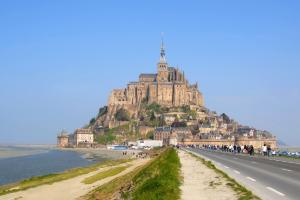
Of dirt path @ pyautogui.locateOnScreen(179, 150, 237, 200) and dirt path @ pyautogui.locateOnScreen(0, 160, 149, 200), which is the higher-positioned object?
dirt path @ pyautogui.locateOnScreen(179, 150, 237, 200)

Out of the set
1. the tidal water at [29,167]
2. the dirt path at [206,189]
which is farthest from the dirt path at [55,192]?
the tidal water at [29,167]

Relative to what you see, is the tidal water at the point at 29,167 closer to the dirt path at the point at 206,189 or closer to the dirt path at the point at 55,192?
the dirt path at the point at 55,192

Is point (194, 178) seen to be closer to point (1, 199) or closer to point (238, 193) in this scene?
point (238, 193)

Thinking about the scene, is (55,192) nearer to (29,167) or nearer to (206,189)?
(206,189)

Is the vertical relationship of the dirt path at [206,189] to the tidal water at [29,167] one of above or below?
above

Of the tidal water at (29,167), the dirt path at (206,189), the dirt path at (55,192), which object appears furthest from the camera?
the tidal water at (29,167)

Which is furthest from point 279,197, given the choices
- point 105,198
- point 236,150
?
point 236,150

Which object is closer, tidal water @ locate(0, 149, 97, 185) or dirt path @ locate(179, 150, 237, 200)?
dirt path @ locate(179, 150, 237, 200)

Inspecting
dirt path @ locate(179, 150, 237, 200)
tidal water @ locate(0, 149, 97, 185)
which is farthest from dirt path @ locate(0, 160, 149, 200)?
tidal water @ locate(0, 149, 97, 185)

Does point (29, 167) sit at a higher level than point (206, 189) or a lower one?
lower

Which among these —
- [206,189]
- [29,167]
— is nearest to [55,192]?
[206,189]

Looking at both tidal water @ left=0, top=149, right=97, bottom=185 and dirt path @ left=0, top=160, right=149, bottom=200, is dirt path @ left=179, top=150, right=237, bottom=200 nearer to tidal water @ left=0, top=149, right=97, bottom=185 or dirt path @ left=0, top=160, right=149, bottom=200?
dirt path @ left=0, top=160, right=149, bottom=200

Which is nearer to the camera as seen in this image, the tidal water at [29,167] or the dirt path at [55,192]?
the dirt path at [55,192]

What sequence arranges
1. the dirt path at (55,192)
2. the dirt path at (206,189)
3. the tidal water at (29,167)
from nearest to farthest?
the dirt path at (206,189) → the dirt path at (55,192) → the tidal water at (29,167)
